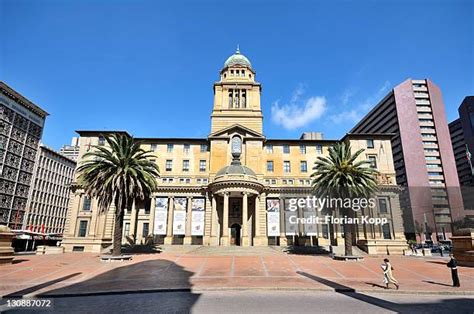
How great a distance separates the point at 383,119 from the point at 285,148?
69.6m

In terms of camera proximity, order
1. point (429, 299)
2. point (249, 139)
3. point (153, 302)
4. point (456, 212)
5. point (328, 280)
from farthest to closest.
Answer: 1. point (456, 212)
2. point (249, 139)
3. point (328, 280)
4. point (429, 299)
5. point (153, 302)

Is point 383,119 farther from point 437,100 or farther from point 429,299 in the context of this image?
point 429,299

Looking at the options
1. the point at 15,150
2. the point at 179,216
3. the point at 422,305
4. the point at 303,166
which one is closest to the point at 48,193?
the point at 15,150

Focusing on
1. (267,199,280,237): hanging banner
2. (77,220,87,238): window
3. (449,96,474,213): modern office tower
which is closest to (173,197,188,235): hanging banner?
(267,199,280,237): hanging banner

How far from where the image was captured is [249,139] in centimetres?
4988

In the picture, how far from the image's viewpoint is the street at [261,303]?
9.78 m

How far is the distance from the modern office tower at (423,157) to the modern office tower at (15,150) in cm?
10703

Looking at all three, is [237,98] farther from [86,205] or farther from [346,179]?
[86,205]

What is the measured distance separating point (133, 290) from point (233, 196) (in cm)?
3112

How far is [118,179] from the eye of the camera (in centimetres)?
2750

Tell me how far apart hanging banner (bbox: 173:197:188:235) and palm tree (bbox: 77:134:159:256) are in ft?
50.8

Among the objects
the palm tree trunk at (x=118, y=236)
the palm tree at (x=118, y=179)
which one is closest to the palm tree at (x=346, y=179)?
the palm tree at (x=118, y=179)

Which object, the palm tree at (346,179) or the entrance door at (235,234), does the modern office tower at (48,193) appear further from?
the palm tree at (346,179)

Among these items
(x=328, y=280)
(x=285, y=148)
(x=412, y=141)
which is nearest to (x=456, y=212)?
(x=412, y=141)
